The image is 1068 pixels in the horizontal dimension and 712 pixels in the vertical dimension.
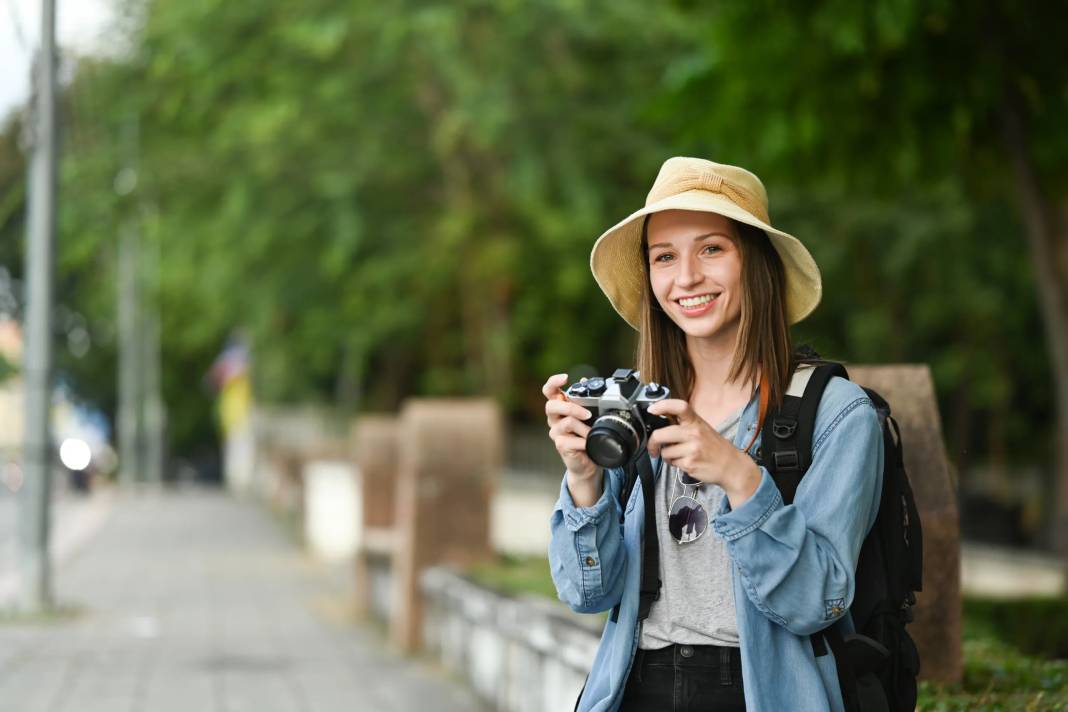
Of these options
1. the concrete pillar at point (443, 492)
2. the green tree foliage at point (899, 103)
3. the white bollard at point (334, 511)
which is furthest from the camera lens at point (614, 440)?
the white bollard at point (334, 511)

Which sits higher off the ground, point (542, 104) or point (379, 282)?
point (542, 104)

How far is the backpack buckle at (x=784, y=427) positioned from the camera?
2906 millimetres

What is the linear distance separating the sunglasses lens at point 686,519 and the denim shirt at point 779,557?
0.24ft

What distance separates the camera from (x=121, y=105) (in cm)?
2070

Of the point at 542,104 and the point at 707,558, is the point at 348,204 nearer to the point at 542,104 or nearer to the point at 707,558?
the point at 542,104

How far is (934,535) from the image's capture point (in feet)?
15.6

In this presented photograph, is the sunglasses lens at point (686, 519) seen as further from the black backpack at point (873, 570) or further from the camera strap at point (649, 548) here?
the black backpack at point (873, 570)

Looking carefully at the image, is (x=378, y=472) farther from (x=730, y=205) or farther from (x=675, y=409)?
(x=675, y=409)

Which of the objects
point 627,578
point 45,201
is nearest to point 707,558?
point 627,578

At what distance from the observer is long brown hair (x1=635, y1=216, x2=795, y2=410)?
9.98ft

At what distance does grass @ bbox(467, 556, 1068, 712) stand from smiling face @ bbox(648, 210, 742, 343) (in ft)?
5.16

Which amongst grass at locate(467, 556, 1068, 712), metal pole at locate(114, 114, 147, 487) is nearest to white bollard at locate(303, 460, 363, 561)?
grass at locate(467, 556, 1068, 712)

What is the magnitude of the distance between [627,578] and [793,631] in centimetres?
39

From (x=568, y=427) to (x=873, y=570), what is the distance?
0.61 metres
